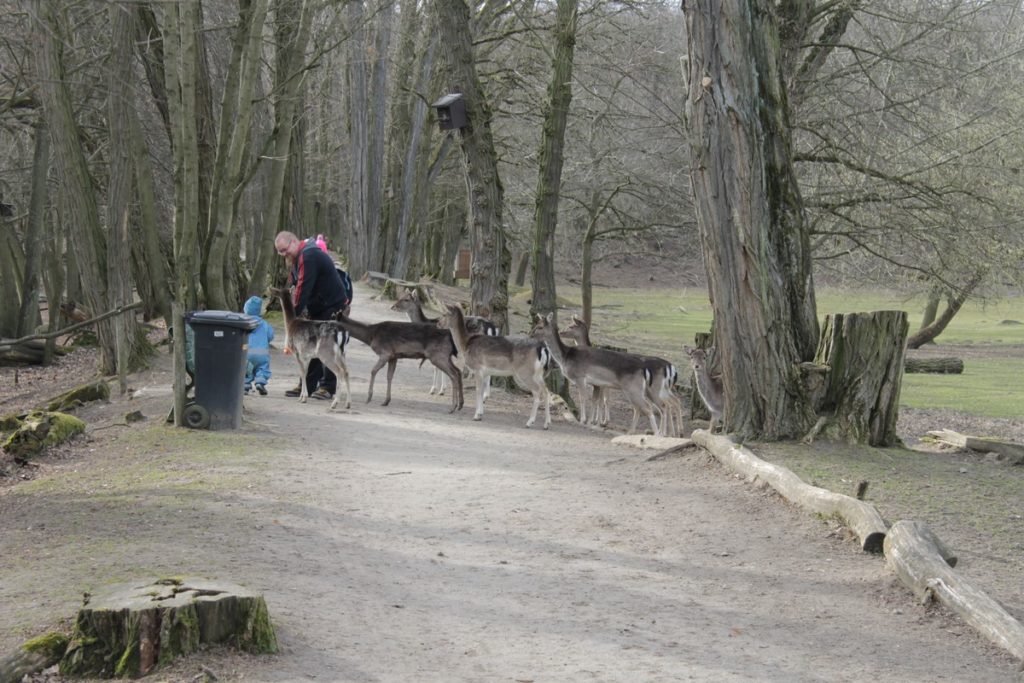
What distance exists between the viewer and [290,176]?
3228cm

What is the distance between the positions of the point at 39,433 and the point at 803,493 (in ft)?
28.5

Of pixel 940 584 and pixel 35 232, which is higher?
pixel 35 232

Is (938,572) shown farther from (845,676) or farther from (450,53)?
(450,53)

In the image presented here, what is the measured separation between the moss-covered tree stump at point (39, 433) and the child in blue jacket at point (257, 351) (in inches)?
112

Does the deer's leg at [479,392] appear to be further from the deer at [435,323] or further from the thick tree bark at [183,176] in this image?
the thick tree bark at [183,176]

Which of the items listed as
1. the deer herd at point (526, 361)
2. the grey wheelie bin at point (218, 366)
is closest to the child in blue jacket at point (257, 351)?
→ the deer herd at point (526, 361)

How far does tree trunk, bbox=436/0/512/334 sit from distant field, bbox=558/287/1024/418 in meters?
10.3

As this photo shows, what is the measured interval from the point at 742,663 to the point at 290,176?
2737cm

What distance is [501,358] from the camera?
1730 centimetres

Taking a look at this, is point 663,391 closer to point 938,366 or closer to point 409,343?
point 409,343

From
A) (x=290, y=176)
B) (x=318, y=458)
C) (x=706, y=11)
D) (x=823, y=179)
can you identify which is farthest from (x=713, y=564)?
(x=290, y=176)

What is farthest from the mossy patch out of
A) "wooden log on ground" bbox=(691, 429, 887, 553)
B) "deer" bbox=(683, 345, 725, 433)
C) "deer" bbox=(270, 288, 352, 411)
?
"deer" bbox=(683, 345, 725, 433)

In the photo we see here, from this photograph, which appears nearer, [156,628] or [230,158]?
[156,628]

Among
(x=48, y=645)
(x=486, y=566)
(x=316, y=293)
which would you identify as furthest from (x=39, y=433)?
(x=48, y=645)
